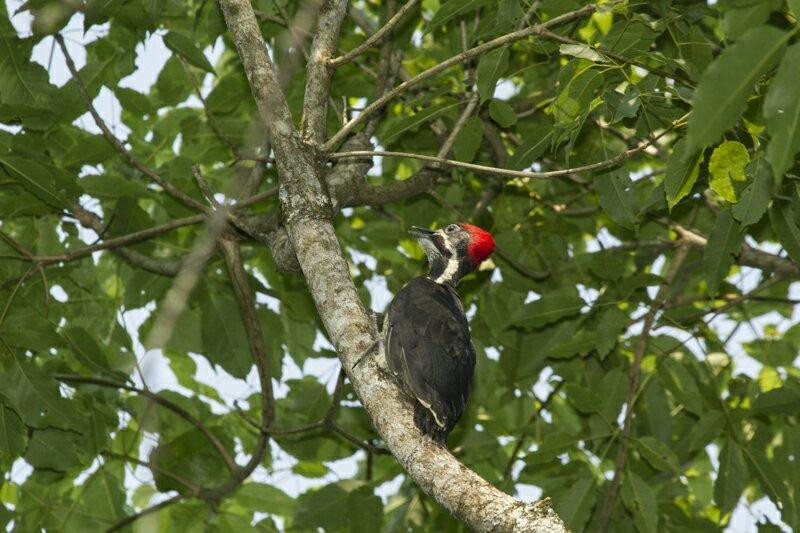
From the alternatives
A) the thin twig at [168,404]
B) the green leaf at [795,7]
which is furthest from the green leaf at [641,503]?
the green leaf at [795,7]

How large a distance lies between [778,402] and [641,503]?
2.81ft

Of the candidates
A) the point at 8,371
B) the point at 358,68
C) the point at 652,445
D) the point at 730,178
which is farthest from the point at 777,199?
the point at 8,371

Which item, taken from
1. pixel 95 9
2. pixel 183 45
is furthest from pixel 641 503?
pixel 95 9

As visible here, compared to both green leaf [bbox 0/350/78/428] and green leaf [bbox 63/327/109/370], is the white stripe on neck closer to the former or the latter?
green leaf [bbox 63/327/109/370]

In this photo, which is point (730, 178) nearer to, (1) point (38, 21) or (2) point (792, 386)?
(2) point (792, 386)

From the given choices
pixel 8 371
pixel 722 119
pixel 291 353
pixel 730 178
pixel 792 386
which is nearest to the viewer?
pixel 722 119

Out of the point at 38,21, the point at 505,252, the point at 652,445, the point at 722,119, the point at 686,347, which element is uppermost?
the point at 38,21

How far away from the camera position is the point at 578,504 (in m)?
→ 4.72

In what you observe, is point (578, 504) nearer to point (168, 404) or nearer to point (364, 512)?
point (364, 512)

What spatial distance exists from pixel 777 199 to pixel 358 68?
10.1 feet

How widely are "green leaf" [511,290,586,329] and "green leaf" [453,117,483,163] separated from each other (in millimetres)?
920

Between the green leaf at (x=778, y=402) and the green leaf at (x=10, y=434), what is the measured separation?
11.7 feet

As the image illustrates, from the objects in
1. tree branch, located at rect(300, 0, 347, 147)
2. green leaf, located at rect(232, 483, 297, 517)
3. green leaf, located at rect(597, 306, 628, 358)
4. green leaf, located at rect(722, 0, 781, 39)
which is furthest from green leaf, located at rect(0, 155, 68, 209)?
green leaf, located at rect(722, 0, 781, 39)

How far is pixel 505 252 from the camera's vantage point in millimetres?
5758
